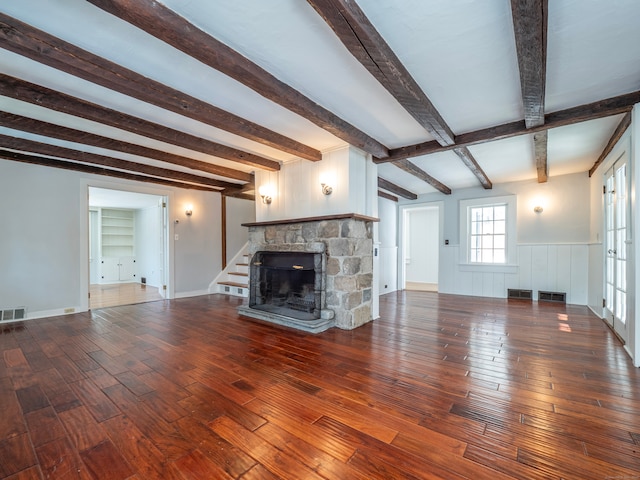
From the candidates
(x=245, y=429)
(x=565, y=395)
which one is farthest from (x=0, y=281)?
(x=565, y=395)

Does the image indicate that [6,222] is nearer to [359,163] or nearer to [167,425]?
[167,425]

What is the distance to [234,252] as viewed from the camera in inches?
269

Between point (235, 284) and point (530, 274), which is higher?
point (530, 274)

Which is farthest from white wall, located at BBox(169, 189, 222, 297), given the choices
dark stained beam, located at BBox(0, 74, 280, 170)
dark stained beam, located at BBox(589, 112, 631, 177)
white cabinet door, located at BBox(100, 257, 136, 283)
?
dark stained beam, located at BBox(589, 112, 631, 177)

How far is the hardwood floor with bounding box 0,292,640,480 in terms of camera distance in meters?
1.38

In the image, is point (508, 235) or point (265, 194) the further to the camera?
point (508, 235)

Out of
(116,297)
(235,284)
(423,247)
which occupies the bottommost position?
(116,297)

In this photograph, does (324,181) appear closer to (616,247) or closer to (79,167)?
(616,247)

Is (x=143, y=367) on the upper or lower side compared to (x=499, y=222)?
lower

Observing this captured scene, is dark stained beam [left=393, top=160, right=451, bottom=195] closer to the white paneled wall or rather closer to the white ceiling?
the white ceiling

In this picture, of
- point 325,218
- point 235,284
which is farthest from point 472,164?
point 235,284

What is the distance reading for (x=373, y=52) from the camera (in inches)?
72.4

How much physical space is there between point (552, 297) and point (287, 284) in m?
4.99

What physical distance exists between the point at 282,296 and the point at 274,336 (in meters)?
1.04
